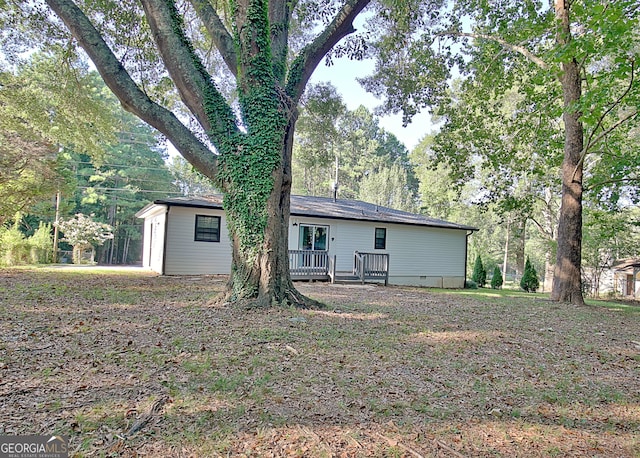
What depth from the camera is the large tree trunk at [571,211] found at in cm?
959

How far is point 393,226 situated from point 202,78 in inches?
444

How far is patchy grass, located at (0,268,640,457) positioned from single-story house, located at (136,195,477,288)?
23.4 feet

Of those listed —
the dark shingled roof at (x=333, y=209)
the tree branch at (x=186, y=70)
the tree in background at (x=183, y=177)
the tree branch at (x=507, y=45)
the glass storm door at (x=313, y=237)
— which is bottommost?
the glass storm door at (x=313, y=237)

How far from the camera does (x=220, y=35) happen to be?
23.6 feet

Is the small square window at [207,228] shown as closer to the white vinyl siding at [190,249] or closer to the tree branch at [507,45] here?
the white vinyl siding at [190,249]

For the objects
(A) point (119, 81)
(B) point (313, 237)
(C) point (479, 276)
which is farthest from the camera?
(C) point (479, 276)

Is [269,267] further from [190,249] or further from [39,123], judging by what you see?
[39,123]

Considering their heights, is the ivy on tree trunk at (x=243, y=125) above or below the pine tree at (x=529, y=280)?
above

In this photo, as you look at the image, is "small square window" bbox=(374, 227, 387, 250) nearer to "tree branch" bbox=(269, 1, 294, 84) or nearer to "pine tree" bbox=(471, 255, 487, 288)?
"pine tree" bbox=(471, 255, 487, 288)

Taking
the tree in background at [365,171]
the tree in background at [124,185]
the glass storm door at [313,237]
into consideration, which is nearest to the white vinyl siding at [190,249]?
the glass storm door at [313,237]

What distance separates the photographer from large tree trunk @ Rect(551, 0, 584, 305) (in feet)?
31.4

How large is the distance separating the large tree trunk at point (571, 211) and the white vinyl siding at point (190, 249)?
1042 centimetres

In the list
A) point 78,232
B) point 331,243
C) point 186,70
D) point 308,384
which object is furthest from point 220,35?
point 78,232

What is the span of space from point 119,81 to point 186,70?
111 cm
